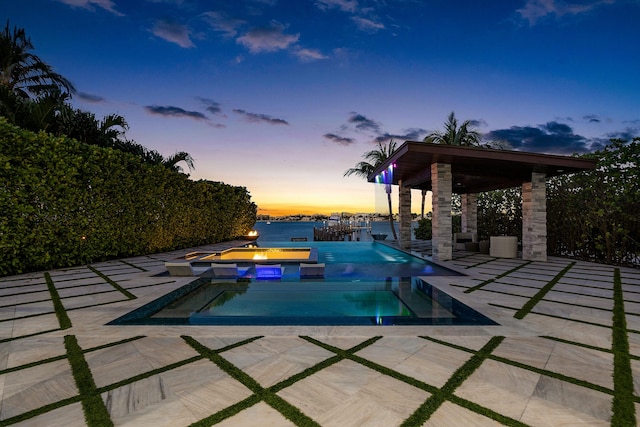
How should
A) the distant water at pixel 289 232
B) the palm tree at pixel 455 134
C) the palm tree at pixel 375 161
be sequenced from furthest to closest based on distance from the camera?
the distant water at pixel 289 232 < the palm tree at pixel 375 161 < the palm tree at pixel 455 134

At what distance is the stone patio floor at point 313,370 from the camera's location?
166 centimetres

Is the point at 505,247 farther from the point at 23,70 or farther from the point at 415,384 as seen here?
the point at 23,70

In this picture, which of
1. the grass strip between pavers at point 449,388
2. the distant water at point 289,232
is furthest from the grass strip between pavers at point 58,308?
the distant water at point 289,232

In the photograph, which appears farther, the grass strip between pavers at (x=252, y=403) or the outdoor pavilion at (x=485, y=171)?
the outdoor pavilion at (x=485, y=171)

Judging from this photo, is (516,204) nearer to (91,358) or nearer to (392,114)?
(392,114)

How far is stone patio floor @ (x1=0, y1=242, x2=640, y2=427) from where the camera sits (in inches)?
65.4

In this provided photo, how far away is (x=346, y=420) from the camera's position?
1.61 metres

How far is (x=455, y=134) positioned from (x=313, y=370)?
1714 cm

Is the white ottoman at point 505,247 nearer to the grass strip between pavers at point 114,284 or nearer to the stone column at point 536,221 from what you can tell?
the stone column at point 536,221

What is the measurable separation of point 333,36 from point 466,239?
9070 millimetres

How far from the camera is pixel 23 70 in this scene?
39.1ft

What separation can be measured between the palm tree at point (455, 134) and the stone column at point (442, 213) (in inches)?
334

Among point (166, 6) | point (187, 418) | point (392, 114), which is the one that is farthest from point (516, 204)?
point (166, 6)

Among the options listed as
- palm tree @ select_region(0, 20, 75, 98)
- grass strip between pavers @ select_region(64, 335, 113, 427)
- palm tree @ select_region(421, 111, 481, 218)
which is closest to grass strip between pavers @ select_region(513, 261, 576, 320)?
grass strip between pavers @ select_region(64, 335, 113, 427)
